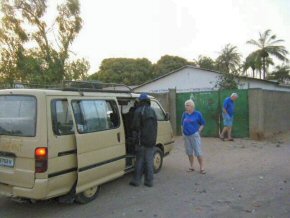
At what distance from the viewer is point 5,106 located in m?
5.56

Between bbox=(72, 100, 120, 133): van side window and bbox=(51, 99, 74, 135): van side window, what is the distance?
0.15m

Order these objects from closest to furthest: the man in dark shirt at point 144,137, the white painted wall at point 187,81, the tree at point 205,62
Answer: the man in dark shirt at point 144,137 → the white painted wall at point 187,81 → the tree at point 205,62

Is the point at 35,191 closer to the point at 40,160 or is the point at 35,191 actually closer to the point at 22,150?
the point at 40,160

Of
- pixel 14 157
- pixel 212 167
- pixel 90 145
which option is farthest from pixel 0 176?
pixel 212 167

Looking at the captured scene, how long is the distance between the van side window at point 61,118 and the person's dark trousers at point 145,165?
83.5 inches

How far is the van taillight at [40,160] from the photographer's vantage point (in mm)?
5047

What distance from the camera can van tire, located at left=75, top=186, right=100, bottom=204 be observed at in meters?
6.00

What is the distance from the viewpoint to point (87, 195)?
242 inches

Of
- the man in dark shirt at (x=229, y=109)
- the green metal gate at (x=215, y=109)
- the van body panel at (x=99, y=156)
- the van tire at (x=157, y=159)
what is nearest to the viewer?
the van body panel at (x=99, y=156)

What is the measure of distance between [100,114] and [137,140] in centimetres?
131

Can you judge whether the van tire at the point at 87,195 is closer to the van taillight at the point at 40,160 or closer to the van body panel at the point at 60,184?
the van body panel at the point at 60,184

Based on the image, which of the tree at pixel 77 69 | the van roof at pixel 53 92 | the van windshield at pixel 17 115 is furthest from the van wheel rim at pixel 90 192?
the tree at pixel 77 69

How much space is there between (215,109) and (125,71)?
34620 millimetres

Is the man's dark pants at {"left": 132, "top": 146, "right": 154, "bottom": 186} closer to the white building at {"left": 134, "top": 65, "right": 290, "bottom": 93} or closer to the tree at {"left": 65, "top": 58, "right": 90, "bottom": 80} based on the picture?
the tree at {"left": 65, "top": 58, "right": 90, "bottom": 80}
